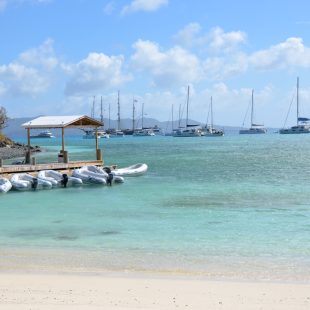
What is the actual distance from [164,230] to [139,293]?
7.04 metres

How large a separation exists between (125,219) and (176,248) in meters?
4.97

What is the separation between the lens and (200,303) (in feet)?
26.9

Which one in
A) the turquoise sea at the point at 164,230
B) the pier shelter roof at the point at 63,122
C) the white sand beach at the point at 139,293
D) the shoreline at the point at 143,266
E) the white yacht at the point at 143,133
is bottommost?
the white yacht at the point at 143,133

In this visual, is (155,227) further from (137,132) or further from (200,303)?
(137,132)

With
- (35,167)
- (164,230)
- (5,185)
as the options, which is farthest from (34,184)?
(164,230)

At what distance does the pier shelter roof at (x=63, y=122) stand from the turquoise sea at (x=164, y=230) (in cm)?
524

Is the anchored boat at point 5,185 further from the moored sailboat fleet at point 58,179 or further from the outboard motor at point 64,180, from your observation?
the outboard motor at point 64,180

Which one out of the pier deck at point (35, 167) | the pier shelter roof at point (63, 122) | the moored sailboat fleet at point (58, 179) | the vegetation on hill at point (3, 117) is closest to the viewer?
the moored sailboat fleet at point (58, 179)

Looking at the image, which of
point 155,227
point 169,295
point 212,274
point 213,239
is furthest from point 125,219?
point 169,295

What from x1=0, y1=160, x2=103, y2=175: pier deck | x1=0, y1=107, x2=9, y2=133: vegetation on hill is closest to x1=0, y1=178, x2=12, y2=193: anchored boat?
x1=0, y1=160, x2=103, y2=175: pier deck

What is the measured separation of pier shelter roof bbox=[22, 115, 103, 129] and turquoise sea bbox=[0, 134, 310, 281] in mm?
5244

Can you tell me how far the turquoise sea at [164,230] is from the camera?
451 inches

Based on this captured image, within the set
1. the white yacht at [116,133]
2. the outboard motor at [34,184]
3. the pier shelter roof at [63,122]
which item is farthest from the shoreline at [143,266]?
the white yacht at [116,133]

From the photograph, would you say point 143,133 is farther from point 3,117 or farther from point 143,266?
point 143,266
